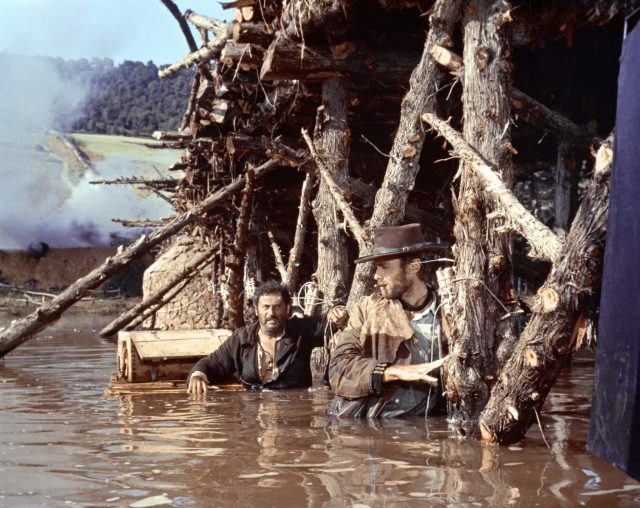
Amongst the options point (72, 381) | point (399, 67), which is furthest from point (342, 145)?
point (72, 381)

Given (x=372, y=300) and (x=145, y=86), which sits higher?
(x=145, y=86)

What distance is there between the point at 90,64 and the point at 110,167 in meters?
31.3

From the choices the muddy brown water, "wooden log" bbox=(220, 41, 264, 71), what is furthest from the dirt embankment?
the muddy brown water

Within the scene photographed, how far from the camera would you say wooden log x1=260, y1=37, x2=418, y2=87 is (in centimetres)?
811

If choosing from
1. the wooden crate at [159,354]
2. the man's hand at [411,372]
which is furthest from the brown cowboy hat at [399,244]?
the wooden crate at [159,354]

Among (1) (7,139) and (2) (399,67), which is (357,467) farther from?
(1) (7,139)

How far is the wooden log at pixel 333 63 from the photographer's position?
811 centimetres

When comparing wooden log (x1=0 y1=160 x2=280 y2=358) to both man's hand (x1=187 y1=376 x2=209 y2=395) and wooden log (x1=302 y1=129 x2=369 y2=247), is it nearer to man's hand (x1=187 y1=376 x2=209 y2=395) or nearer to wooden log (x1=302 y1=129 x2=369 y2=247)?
wooden log (x1=302 y1=129 x2=369 y2=247)

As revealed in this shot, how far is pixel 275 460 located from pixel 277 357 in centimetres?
338

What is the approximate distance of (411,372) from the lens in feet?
17.7

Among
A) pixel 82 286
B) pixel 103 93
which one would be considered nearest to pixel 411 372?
pixel 82 286

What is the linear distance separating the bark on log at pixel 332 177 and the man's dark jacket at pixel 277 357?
560 millimetres

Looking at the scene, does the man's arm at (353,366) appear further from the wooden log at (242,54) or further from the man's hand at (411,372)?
the wooden log at (242,54)

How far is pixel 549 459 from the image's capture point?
15.3 ft
